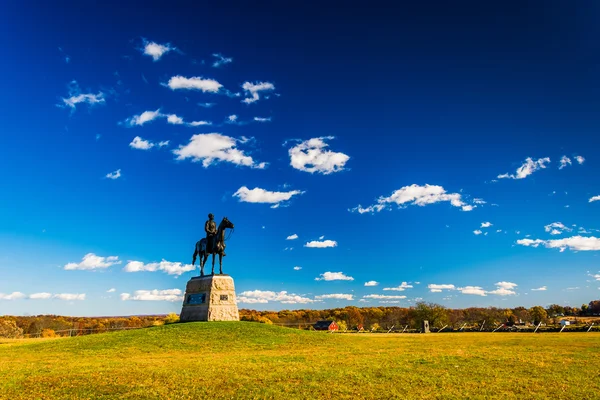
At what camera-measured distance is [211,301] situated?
3189cm

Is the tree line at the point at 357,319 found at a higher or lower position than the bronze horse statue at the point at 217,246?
lower

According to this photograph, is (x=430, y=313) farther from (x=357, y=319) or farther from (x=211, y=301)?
(x=211, y=301)

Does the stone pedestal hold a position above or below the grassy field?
above

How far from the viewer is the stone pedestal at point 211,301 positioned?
105 ft

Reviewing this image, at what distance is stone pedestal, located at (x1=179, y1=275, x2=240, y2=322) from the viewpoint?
105ft

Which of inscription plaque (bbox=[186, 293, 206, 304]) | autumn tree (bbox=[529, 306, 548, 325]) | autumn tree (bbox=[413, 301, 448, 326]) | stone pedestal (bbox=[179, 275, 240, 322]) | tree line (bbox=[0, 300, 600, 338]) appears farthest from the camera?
autumn tree (bbox=[529, 306, 548, 325])

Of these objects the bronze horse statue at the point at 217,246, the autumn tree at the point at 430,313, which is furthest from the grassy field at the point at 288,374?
the autumn tree at the point at 430,313

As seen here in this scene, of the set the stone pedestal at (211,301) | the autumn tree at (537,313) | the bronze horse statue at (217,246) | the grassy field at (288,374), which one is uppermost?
the bronze horse statue at (217,246)

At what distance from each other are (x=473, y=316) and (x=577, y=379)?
114 metres

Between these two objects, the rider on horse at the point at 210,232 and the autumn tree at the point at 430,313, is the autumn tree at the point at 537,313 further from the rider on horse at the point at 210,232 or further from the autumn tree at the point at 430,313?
the rider on horse at the point at 210,232

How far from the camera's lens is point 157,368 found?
14594mm

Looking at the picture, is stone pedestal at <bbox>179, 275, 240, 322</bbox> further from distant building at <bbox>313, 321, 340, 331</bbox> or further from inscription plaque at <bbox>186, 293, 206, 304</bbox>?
distant building at <bbox>313, 321, 340, 331</bbox>

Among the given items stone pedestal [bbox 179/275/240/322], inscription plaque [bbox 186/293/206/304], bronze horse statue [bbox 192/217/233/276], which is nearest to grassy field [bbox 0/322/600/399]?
stone pedestal [bbox 179/275/240/322]

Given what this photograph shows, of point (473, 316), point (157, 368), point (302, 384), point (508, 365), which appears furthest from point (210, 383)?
point (473, 316)
